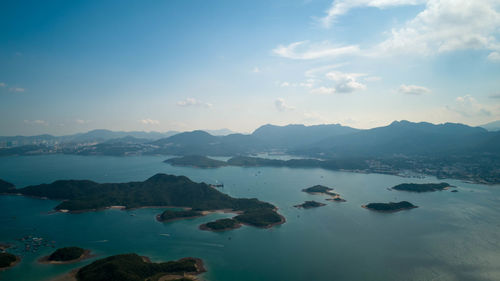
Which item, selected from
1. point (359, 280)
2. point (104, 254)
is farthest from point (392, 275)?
point (104, 254)

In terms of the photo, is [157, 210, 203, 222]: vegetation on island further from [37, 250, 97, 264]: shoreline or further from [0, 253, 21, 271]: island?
[0, 253, 21, 271]: island

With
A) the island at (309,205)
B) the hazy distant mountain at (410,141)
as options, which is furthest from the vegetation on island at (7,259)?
the hazy distant mountain at (410,141)

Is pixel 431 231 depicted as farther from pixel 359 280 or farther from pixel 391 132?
pixel 391 132

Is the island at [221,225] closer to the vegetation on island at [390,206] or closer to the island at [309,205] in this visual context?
the island at [309,205]


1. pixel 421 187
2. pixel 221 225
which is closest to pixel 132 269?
pixel 221 225

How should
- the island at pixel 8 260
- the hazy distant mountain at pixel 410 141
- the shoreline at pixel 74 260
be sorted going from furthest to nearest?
the hazy distant mountain at pixel 410 141, the shoreline at pixel 74 260, the island at pixel 8 260
